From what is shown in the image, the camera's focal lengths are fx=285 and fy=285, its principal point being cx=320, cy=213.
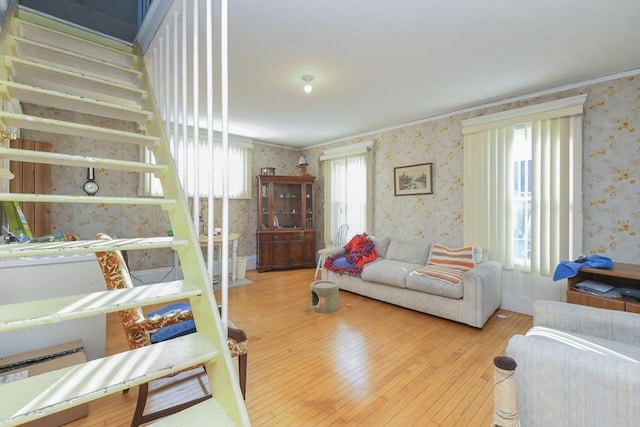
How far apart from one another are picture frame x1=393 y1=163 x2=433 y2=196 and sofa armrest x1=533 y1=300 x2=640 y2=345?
95.9 inches

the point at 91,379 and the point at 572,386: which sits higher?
the point at 91,379

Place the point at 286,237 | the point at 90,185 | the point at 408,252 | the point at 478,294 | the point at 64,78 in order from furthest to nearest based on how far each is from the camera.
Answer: the point at 286,237
the point at 408,252
the point at 90,185
the point at 478,294
the point at 64,78

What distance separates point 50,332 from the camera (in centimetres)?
193

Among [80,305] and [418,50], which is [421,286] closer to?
[418,50]

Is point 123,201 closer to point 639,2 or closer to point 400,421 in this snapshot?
point 400,421

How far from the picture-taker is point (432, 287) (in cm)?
309

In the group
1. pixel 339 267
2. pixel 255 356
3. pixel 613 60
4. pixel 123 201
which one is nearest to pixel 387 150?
pixel 339 267

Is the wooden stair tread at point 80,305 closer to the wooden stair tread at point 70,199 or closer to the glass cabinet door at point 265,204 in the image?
the wooden stair tread at point 70,199

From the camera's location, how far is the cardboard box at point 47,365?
60.9 inches

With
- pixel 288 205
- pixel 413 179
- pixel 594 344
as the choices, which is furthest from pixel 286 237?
pixel 594 344

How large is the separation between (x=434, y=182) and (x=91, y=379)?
13.4ft

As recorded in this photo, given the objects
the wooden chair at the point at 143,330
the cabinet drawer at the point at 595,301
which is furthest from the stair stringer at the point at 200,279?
the cabinet drawer at the point at 595,301

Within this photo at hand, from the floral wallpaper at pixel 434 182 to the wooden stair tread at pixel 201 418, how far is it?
362cm

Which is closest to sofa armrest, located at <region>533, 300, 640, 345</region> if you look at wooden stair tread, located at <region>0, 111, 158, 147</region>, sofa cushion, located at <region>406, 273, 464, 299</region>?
sofa cushion, located at <region>406, 273, 464, 299</region>
